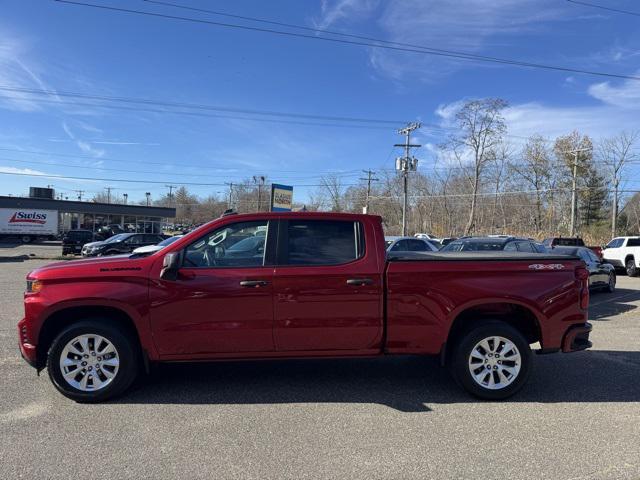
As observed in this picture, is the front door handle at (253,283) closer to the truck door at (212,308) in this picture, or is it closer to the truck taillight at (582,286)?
the truck door at (212,308)

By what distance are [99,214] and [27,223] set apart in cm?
1367

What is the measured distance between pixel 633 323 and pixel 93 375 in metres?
9.47

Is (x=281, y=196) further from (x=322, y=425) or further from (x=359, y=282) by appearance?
(x=322, y=425)

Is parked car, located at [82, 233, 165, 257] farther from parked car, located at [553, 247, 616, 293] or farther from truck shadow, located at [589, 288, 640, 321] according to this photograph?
truck shadow, located at [589, 288, 640, 321]

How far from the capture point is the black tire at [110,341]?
186 inches

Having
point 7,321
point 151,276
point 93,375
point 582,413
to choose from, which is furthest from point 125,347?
point 7,321

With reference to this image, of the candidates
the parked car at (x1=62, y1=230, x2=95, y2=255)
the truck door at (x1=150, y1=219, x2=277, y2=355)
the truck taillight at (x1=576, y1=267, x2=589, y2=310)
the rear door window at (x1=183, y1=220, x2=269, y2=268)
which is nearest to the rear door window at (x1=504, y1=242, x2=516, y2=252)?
the truck taillight at (x1=576, y1=267, x2=589, y2=310)

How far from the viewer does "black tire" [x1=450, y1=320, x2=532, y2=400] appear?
497cm

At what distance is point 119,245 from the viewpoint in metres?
25.6

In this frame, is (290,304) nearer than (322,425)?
No

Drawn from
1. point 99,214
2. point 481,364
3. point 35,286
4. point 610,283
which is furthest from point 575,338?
point 99,214

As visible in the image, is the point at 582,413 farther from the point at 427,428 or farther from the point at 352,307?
the point at 352,307

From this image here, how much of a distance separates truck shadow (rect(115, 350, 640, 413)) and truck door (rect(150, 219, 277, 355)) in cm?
56

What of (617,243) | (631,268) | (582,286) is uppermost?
(617,243)
